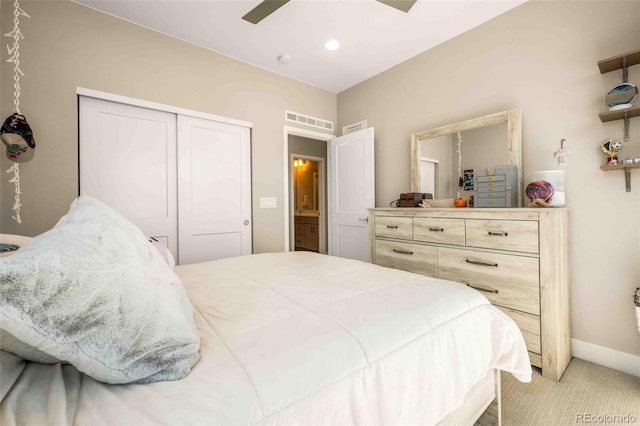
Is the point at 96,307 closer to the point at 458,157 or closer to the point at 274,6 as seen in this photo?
the point at 274,6

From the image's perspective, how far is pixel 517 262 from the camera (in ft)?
6.44

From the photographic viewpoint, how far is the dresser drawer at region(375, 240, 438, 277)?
2.45 metres

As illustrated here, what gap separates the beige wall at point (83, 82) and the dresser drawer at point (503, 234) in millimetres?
2328

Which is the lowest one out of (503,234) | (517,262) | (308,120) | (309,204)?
(517,262)

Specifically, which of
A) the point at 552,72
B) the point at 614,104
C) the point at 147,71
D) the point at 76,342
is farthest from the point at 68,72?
the point at 614,104

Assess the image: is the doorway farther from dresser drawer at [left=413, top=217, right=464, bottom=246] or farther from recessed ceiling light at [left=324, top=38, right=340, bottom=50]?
dresser drawer at [left=413, top=217, right=464, bottom=246]

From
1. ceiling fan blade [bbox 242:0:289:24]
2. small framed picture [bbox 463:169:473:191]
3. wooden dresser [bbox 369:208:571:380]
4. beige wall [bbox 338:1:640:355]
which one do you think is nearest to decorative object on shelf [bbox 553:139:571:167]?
beige wall [bbox 338:1:640:355]

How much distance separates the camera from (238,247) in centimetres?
327

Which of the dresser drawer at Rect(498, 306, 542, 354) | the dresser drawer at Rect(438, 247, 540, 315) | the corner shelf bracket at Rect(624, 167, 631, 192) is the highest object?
the corner shelf bracket at Rect(624, 167, 631, 192)

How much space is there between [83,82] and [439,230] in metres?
3.33

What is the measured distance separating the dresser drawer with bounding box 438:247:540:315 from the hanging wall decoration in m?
3.32

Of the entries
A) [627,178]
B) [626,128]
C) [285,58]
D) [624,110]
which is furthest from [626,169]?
[285,58]

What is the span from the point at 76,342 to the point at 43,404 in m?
0.14

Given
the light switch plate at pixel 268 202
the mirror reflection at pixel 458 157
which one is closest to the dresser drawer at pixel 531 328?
the mirror reflection at pixel 458 157
